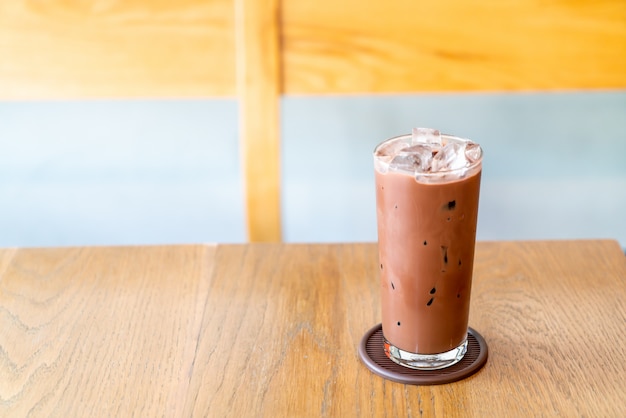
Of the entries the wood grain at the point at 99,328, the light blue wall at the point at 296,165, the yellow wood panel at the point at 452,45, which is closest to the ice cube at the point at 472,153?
the wood grain at the point at 99,328

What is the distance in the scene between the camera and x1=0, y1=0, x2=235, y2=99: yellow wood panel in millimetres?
1932

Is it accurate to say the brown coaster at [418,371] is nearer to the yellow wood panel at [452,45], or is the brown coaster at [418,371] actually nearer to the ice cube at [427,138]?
the ice cube at [427,138]

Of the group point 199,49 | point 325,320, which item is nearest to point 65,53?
point 199,49

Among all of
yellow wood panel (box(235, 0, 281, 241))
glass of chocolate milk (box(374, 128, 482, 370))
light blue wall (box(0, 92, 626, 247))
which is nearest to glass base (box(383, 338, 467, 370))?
glass of chocolate milk (box(374, 128, 482, 370))

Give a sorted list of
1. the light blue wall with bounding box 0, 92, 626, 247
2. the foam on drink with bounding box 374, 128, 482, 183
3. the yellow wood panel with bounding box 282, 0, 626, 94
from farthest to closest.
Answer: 1. the light blue wall with bounding box 0, 92, 626, 247
2. the yellow wood panel with bounding box 282, 0, 626, 94
3. the foam on drink with bounding box 374, 128, 482, 183

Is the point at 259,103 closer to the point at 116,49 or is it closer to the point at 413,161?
the point at 116,49

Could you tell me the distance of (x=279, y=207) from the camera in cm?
206

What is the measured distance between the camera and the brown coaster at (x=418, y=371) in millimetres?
963

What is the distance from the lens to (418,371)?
3.23 feet

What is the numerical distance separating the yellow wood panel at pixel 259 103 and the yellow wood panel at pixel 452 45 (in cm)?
4

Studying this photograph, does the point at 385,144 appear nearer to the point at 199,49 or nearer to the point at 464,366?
the point at 464,366

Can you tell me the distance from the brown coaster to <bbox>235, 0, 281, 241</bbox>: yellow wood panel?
100 centimetres

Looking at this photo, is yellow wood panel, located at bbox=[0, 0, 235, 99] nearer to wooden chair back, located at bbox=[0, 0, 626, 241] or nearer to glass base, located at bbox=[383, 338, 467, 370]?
wooden chair back, located at bbox=[0, 0, 626, 241]

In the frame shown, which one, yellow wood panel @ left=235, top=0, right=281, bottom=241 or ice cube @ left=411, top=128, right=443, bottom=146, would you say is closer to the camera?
ice cube @ left=411, top=128, right=443, bottom=146
